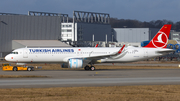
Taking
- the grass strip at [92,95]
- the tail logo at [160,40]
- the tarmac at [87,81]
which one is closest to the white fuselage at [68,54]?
the tail logo at [160,40]

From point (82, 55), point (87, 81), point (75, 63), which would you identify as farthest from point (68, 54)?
point (87, 81)

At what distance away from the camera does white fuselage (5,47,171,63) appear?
36719 millimetres

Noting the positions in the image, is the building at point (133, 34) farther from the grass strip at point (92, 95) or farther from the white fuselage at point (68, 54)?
the grass strip at point (92, 95)

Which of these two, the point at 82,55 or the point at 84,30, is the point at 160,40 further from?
the point at 84,30

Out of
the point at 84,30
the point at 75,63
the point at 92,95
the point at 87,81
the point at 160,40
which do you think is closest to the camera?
the point at 92,95

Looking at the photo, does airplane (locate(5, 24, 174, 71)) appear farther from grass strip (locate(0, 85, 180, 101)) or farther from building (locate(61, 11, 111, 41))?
building (locate(61, 11, 111, 41))

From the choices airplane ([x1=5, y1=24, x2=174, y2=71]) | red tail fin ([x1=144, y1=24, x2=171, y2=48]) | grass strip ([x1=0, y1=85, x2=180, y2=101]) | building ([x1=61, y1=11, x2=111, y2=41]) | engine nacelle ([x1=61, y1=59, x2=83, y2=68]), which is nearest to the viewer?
grass strip ([x1=0, y1=85, x2=180, y2=101])

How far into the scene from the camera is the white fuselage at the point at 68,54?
120ft

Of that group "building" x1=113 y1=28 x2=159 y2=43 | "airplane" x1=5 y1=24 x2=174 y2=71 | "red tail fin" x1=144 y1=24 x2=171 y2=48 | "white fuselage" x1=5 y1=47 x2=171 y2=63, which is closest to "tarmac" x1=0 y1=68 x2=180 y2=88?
"airplane" x1=5 y1=24 x2=174 y2=71

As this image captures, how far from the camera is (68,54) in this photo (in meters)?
37.2

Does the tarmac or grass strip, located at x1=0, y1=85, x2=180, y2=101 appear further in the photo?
the tarmac

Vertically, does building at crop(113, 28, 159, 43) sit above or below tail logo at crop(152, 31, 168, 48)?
above

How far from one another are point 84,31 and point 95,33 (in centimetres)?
596

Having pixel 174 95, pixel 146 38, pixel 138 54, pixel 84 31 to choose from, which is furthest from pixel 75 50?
pixel 146 38
